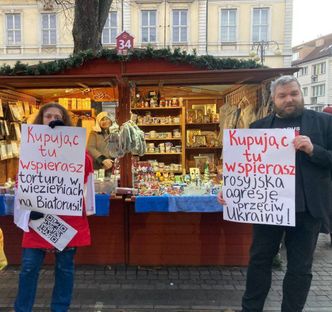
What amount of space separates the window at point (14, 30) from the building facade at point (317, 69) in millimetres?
34199

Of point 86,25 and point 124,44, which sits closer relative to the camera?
point 124,44

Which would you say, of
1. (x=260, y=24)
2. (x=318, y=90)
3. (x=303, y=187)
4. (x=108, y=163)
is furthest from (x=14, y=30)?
(x=318, y=90)

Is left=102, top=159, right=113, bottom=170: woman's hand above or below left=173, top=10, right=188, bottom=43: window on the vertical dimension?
below

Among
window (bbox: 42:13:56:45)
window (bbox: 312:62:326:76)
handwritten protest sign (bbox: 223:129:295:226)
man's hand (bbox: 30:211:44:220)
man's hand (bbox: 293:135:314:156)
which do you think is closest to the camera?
man's hand (bbox: 293:135:314:156)

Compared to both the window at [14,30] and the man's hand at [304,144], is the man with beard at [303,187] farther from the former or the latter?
the window at [14,30]

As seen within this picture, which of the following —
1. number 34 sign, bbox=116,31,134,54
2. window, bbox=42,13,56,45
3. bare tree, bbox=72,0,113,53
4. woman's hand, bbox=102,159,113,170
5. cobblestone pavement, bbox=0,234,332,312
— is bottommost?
cobblestone pavement, bbox=0,234,332,312

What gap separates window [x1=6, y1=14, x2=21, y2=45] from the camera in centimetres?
2734

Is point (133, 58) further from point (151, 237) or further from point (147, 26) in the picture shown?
point (147, 26)

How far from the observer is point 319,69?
53.7 meters

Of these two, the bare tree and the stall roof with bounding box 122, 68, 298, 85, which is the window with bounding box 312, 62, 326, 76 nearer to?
the bare tree

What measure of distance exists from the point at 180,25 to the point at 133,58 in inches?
944

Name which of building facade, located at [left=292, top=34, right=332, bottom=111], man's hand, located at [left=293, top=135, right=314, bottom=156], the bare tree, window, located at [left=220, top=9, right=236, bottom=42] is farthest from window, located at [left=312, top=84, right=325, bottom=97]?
man's hand, located at [left=293, top=135, right=314, bottom=156]

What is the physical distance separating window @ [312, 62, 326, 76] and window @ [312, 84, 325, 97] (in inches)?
69.8

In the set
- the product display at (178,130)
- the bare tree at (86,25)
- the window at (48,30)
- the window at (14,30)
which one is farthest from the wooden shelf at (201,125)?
the window at (14,30)
